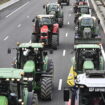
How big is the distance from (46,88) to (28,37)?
69.7 feet

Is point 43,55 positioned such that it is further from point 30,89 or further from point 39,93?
point 30,89

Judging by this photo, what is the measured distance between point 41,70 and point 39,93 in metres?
1.14

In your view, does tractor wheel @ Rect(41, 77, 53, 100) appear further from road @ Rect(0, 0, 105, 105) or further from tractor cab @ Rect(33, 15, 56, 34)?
tractor cab @ Rect(33, 15, 56, 34)

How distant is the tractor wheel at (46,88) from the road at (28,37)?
308 millimetres

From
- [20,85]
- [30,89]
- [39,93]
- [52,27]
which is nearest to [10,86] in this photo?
[20,85]

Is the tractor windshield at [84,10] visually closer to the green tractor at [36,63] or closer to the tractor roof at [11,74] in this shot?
the green tractor at [36,63]

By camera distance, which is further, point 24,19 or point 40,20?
point 24,19

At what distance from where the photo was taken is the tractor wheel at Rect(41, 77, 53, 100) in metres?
19.6

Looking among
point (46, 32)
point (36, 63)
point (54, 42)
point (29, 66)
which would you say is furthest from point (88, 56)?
point (46, 32)

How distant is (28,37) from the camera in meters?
40.7

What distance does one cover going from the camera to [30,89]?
17.6m

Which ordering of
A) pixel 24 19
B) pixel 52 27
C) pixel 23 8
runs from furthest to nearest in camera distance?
1. pixel 23 8
2. pixel 24 19
3. pixel 52 27

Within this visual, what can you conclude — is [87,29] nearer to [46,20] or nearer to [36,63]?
[46,20]

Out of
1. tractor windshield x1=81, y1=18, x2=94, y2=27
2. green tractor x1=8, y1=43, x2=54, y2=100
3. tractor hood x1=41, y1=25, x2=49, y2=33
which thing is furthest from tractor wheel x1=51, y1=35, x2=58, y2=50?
green tractor x1=8, y1=43, x2=54, y2=100
